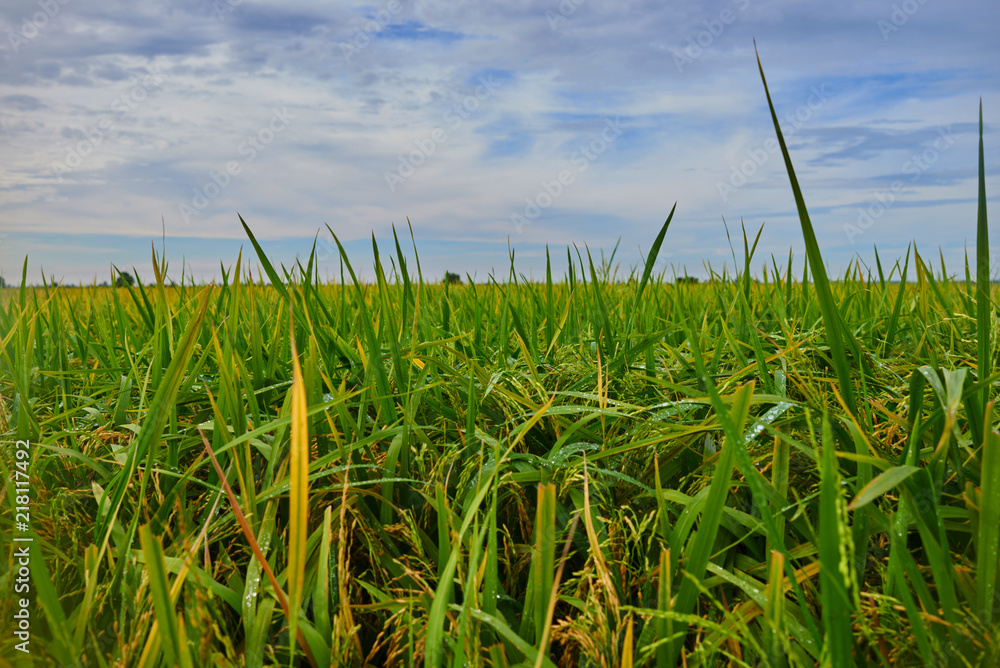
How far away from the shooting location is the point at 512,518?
108 centimetres

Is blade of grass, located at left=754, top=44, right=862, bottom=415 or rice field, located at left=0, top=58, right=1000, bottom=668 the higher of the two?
blade of grass, located at left=754, top=44, right=862, bottom=415

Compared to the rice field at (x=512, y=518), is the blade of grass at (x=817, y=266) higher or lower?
higher

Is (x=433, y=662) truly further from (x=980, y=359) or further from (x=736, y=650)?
(x=980, y=359)

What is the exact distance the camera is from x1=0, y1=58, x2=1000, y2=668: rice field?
754mm

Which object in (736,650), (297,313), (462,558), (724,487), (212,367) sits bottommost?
(736,650)

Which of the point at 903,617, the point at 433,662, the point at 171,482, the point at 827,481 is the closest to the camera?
the point at 827,481

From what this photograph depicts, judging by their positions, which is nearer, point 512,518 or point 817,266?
point 817,266

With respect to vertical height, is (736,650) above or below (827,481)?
below

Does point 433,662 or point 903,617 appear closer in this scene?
point 433,662

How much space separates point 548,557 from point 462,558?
0.12m

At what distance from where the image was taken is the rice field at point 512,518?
→ 0.75m

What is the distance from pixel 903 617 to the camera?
833 millimetres

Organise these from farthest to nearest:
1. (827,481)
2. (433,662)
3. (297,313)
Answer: (297,313) → (433,662) → (827,481)

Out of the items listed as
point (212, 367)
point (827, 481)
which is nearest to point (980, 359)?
point (827, 481)
